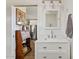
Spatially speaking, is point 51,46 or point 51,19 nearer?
point 51,46

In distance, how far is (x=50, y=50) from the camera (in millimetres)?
4078

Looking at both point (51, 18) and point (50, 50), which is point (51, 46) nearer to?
point (50, 50)

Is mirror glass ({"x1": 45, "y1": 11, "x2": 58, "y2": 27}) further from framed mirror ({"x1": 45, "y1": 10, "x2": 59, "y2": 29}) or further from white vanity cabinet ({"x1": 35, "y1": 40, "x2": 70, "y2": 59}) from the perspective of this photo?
white vanity cabinet ({"x1": 35, "y1": 40, "x2": 70, "y2": 59})

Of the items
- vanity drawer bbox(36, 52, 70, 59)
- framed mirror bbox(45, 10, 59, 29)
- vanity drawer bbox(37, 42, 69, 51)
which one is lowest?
vanity drawer bbox(36, 52, 70, 59)

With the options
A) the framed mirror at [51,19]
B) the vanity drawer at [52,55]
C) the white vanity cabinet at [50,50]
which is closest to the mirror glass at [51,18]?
the framed mirror at [51,19]

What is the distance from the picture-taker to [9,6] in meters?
4.88

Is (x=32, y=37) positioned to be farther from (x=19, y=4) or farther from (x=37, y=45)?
(x=37, y=45)

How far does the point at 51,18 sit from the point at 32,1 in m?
0.77

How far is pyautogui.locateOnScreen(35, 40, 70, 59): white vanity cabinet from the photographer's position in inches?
160

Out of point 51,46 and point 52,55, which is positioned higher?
point 51,46

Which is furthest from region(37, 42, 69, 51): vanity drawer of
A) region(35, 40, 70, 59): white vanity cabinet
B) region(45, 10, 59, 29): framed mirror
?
region(45, 10, 59, 29): framed mirror

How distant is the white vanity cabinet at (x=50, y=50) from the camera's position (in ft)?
13.3

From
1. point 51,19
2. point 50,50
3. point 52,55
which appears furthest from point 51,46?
point 51,19

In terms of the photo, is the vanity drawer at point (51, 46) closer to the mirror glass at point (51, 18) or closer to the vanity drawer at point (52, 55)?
the vanity drawer at point (52, 55)
